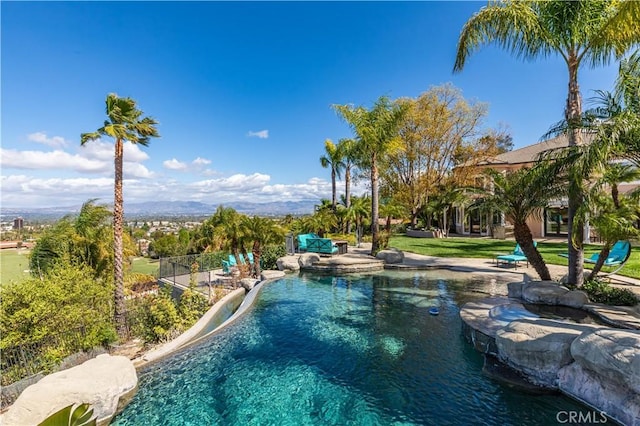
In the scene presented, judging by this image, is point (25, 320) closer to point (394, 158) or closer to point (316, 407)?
point (316, 407)

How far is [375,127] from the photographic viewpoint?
1778cm

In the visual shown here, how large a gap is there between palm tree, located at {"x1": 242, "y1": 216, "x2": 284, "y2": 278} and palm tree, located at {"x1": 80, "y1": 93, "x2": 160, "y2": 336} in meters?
5.77

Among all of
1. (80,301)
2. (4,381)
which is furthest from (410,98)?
(4,381)

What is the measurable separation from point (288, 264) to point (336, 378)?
33.5 feet

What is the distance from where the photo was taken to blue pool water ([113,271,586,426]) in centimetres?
471

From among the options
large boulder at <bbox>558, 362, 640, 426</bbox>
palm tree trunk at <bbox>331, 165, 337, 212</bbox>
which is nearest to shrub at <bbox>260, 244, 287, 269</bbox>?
palm tree trunk at <bbox>331, 165, 337, 212</bbox>

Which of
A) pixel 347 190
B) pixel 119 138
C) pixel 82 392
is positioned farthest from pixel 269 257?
pixel 347 190

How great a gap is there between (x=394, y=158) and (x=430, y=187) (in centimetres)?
434

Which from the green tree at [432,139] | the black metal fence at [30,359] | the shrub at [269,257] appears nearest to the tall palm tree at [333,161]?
the green tree at [432,139]

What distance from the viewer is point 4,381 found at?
250 inches

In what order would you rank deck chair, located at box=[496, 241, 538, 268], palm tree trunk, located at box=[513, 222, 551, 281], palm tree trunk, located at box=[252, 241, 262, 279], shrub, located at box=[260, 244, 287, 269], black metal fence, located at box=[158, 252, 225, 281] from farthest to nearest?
shrub, located at box=[260, 244, 287, 269]
palm tree trunk, located at box=[252, 241, 262, 279]
black metal fence, located at box=[158, 252, 225, 281]
deck chair, located at box=[496, 241, 538, 268]
palm tree trunk, located at box=[513, 222, 551, 281]

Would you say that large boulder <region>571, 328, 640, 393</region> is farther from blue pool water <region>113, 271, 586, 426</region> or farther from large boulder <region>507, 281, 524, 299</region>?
large boulder <region>507, 281, 524, 299</region>

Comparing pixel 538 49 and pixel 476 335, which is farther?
pixel 538 49

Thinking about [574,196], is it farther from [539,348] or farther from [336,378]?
[336,378]
